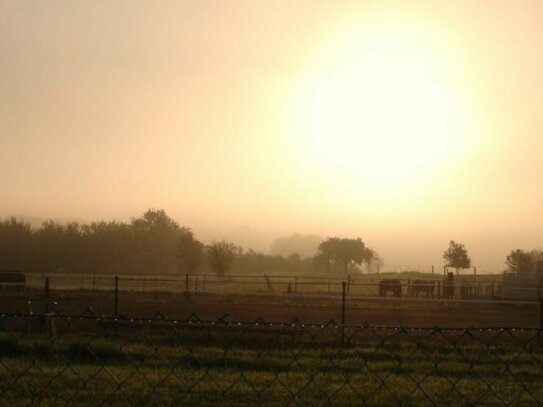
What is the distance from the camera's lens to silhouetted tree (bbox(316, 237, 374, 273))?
112794mm

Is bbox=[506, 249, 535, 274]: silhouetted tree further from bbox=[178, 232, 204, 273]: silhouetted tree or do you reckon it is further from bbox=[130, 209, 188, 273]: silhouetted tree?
bbox=[130, 209, 188, 273]: silhouetted tree

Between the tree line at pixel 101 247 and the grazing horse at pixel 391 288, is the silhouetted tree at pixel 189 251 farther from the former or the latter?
the grazing horse at pixel 391 288

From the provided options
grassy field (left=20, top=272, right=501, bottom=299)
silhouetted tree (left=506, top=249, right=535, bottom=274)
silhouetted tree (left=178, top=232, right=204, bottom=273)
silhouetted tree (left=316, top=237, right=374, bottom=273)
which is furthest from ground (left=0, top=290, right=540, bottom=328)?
silhouetted tree (left=316, top=237, right=374, bottom=273)

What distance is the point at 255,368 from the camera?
1202cm

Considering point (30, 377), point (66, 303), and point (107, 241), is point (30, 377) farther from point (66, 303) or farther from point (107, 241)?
point (107, 241)

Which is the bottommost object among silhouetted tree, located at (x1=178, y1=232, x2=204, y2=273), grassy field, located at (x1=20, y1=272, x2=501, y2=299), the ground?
the ground

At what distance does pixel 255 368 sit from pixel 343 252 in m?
104

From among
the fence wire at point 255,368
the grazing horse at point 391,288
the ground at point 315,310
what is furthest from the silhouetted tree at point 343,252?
the fence wire at point 255,368

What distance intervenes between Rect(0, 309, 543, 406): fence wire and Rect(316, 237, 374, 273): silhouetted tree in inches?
3770

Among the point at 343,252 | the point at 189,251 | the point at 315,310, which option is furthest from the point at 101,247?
the point at 315,310

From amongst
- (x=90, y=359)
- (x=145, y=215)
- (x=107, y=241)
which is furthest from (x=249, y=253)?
(x=90, y=359)

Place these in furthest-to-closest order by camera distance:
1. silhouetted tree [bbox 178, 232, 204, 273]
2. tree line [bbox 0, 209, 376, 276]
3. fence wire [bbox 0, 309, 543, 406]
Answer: tree line [bbox 0, 209, 376, 276] < silhouetted tree [bbox 178, 232, 204, 273] < fence wire [bbox 0, 309, 543, 406]

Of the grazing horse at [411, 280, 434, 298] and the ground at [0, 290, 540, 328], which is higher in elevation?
the grazing horse at [411, 280, 434, 298]

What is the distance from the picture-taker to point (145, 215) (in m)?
89.0
